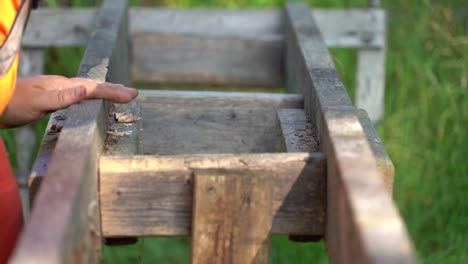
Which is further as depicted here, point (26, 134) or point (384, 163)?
point (26, 134)

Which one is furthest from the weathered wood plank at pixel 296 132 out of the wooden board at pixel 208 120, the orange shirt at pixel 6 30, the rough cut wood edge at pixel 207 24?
the rough cut wood edge at pixel 207 24

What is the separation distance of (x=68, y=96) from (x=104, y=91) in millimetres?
92

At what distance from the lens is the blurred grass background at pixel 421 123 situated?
11.5 feet

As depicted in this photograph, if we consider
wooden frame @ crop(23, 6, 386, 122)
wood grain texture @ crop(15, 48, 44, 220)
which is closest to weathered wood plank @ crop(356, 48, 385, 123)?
wooden frame @ crop(23, 6, 386, 122)

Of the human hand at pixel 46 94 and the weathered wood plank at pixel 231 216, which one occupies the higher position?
the human hand at pixel 46 94

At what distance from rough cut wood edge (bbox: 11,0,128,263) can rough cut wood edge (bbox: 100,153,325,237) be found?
47 mm

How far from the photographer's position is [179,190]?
1.75 meters

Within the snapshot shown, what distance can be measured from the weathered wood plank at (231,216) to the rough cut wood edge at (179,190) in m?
0.03

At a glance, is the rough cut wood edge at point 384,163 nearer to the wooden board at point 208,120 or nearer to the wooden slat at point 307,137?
the wooden slat at point 307,137

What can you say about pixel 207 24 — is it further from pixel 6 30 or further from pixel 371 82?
pixel 6 30

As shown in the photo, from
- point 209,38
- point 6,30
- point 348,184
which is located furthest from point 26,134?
point 348,184

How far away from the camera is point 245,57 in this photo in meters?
3.45

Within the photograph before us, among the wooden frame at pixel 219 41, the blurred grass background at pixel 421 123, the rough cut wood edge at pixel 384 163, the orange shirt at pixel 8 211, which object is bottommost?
the blurred grass background at pixel 421 123

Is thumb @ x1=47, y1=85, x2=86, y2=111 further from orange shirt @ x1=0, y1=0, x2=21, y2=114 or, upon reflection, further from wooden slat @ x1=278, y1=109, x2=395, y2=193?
wooden slat @ x1=278, y1=109, x2=395, y2=193
